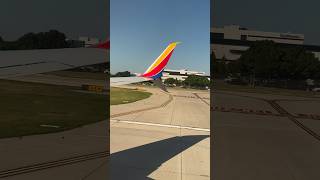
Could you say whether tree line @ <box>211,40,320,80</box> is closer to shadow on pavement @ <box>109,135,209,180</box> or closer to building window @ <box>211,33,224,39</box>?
building window @ <box>211,33,224,39</box>

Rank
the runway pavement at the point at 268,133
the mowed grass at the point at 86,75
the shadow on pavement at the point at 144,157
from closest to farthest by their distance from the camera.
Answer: the mowed grass at the point at 86,75
the runway pavement at the point at 268,133
the shadow on pavement at the point at 144,157

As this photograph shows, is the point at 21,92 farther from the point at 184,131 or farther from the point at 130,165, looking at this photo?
the point at 184,131

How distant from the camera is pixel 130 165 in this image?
625 cm

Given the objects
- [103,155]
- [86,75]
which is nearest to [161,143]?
[103,155]

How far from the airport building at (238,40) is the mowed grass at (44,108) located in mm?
1431

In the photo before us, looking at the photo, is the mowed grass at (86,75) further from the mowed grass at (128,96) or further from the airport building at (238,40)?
the mowed grass at (128,96)

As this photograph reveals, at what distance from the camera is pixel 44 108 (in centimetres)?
457

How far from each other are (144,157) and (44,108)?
2866 mm

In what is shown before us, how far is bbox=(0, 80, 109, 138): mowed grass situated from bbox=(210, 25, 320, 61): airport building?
1.43 meters

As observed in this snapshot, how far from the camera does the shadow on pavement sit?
580cm

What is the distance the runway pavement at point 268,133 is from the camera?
396 centimetres

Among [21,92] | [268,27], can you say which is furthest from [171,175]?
[268,27]

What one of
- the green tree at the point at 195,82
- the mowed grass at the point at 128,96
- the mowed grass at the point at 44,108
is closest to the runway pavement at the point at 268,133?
the mowed grass at the point at 44,108

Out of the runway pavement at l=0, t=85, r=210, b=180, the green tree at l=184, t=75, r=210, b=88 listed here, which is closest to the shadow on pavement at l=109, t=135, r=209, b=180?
the runway pavement at l=0, t=85, r=210, b=180
